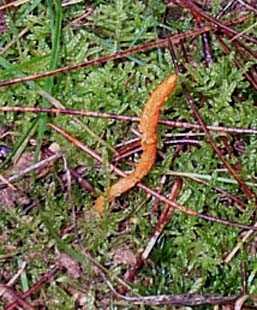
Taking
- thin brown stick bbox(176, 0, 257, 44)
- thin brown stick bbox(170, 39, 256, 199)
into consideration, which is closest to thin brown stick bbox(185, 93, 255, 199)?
thin brown stick bbox(170, 39, 256, 199)

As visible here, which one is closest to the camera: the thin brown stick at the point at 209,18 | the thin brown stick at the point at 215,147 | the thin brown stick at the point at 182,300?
the thin brown stick at the point at 182,300

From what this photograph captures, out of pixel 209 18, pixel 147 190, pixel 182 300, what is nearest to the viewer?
pixel 182 300

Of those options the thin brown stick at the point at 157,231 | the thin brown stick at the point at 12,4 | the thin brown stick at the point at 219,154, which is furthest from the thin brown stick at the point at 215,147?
the thin brown stick at the point at 12,4

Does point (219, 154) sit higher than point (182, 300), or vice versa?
point (219, 154)

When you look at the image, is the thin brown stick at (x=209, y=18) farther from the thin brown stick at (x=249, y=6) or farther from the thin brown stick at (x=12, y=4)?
the thin brown stick at (x=12, y=4)

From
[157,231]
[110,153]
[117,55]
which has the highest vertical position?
[117,55]

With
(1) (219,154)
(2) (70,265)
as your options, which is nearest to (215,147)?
(1) (219,154)

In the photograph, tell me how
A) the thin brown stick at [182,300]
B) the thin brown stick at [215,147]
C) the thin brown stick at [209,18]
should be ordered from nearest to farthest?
the thin brown stick at [182,300]
the thin brown stick at [215,147]
the thin brown stick at [209,18]

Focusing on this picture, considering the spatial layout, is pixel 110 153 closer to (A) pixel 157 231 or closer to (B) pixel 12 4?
(A) pixel 157 231
